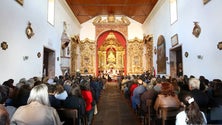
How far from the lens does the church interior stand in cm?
624

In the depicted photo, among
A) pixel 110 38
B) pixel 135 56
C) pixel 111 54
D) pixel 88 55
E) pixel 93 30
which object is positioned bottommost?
pixel 135 56

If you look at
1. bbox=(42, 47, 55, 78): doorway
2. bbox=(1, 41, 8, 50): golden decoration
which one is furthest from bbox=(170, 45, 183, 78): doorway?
bbox=(1, 41, 8, 50): golden decoration

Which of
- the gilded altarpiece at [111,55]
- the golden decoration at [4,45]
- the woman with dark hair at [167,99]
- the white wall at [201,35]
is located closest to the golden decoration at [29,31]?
the golden decoration at [4,45]

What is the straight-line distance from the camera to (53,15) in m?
10.4

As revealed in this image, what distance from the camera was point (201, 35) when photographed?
697 centimetres

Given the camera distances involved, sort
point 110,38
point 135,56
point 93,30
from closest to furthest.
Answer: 1. point 135,56
2. point 93,30
3. point 110,38

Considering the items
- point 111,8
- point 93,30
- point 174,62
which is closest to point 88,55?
point 93,30

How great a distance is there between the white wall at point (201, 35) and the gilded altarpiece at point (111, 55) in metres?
9.56

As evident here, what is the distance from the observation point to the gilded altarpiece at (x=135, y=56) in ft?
59.0

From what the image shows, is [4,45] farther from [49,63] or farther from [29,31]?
[49,63]

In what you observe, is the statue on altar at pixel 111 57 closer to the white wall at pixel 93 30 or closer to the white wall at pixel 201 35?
the white wall at pixel 93 30

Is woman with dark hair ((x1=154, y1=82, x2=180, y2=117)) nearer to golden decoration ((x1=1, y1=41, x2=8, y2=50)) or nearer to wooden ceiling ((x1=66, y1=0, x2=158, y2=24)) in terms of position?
golden decoration ((x1=1, y1=41, x2=8, y2=50))

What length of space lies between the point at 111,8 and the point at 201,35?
32.6 ft

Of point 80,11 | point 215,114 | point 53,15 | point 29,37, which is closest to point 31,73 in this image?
point 29,37
